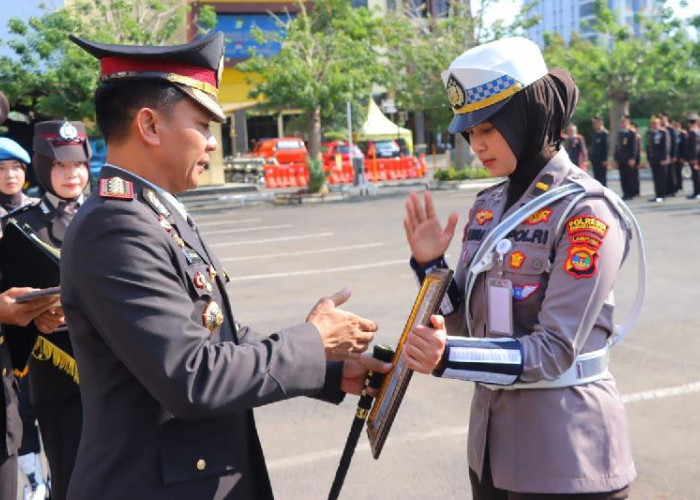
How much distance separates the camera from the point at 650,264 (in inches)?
406

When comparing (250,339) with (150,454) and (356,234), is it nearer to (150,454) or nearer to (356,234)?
(150,454)

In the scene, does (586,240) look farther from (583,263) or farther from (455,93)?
(455,93)

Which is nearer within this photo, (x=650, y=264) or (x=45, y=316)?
(x=45, y=316)

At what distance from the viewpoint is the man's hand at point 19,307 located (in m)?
3.15

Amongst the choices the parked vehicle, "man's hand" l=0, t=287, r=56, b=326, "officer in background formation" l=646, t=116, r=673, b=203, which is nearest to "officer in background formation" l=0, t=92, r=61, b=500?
"man's hand" l=0, t=287, r=56, b=326

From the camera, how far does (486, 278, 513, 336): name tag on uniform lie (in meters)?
2.38

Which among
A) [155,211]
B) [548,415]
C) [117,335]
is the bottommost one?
[548,415]

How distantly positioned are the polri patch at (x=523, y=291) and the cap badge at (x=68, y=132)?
8.64ft

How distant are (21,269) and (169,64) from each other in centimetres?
184

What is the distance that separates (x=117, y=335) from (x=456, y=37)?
925 inches

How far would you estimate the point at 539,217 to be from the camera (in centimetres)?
239

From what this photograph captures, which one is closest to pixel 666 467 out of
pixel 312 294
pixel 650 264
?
pixel 312 294

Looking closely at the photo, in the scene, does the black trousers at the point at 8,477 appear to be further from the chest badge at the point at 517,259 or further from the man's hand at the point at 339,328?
the chest badge at the point at 517,259

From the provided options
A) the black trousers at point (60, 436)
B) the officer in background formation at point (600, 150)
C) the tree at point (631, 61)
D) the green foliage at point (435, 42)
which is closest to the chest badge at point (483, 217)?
the black trousers at point (60, 436)
